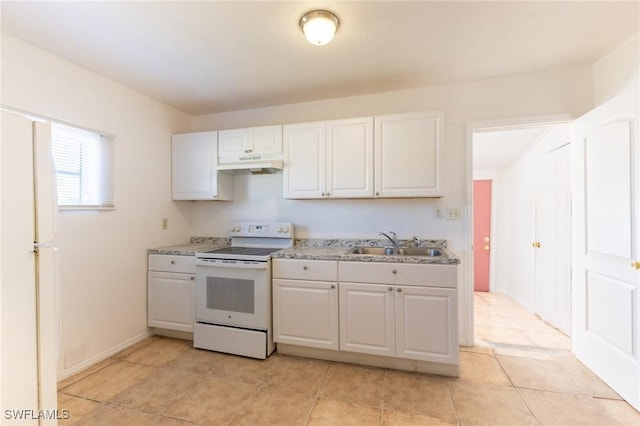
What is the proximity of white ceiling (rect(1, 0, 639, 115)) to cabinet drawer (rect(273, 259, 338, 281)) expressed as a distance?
5.22 ft

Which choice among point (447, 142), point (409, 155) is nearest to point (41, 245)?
point (409, 155)

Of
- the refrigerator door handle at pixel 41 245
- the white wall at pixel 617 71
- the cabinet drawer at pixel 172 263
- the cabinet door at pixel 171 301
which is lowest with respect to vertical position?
the cabinet door at pixel 171 301

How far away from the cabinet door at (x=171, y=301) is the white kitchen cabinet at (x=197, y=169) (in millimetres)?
860

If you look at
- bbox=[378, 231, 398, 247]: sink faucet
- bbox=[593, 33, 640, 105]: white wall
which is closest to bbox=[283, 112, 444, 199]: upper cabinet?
bbox=[378, 231, 398, 247]: sink faucet

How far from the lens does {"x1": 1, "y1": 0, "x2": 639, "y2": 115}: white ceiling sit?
1607 mm

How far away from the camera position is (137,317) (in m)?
2.70

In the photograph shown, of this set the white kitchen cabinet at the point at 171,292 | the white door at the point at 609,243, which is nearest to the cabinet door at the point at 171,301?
the white kitchen cabinet at the point at 171,292

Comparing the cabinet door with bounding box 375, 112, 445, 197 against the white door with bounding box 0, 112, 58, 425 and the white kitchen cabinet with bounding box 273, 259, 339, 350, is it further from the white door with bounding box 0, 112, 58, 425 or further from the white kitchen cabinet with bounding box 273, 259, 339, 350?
the white door with bounding box 0, 112, 58, 425

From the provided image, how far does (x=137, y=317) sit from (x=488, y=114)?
379 centimetres

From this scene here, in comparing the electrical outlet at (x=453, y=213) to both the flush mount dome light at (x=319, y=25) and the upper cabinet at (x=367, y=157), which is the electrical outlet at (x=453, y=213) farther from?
the flush mount dome light at (x=319, y=25)

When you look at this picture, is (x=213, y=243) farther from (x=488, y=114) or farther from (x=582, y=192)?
(x=582, y=192)

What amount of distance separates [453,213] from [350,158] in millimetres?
1081

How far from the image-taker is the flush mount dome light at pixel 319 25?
162cm

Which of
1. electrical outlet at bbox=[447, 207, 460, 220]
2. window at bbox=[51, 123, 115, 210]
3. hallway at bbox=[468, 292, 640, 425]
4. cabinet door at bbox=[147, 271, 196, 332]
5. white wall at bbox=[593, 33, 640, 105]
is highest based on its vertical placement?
white wall at bbox=[593, 33, 640, 105]
